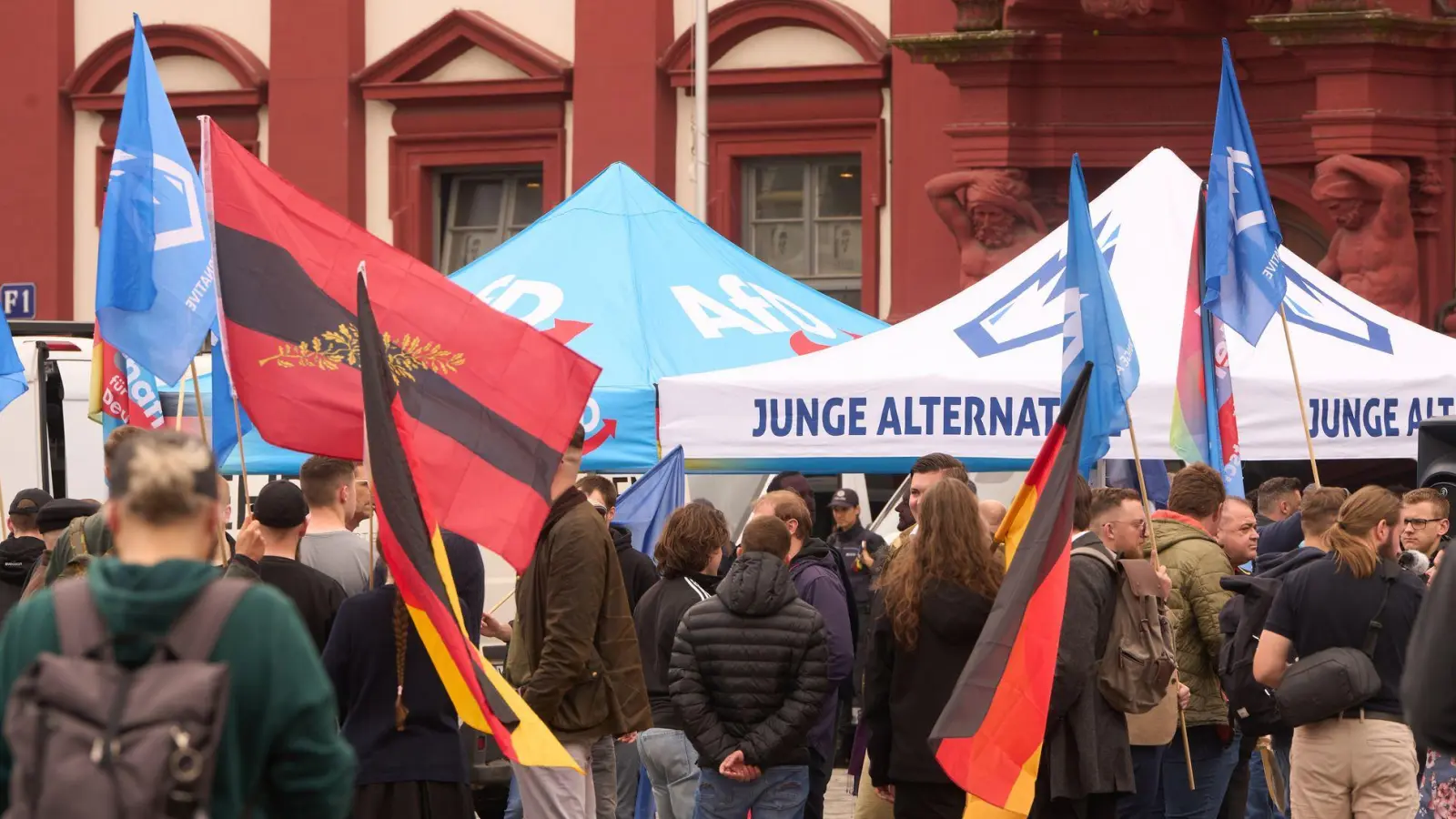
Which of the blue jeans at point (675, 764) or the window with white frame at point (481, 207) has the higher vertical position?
the window with white frame at point (481, 207)

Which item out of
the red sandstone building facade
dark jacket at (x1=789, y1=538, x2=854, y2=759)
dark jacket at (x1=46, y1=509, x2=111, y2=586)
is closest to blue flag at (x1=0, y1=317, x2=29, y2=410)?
dark jacket at (x1=46, y1=509, x2=111, y2=586)

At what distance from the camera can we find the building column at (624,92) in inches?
850

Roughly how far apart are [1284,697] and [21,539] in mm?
5817

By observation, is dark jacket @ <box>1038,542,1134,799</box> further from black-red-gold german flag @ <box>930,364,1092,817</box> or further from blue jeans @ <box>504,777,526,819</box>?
blue jeans @ <box>504,777,526,819</box>

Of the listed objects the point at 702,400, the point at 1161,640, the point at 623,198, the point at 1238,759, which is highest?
the point at 623,198

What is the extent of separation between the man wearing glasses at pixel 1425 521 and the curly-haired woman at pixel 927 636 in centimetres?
309

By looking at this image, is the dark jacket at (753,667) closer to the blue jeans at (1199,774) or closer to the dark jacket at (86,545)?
the blue jeans at (1199,774)

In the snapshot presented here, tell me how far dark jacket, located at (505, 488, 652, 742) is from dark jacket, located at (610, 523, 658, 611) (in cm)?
222

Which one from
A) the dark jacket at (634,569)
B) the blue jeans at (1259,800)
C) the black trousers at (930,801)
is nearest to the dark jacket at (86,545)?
the dark jacket at (634,569)

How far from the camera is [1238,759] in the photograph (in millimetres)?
10250

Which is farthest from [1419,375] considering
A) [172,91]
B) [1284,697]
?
[172,91]

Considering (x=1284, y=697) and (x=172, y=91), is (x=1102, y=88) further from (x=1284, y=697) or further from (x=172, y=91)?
(x=1284, y=697)

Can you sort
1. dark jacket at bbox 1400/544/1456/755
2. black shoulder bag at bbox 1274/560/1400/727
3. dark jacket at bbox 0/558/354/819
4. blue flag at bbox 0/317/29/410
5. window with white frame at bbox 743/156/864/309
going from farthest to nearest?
window with white frame at bbox 743/156/864/309, blue flag at bbox 0/317/29/410, black shoulder bag at bbox 1274/560/1400/727, dark jacket at bbox 1400/544/1456/755, dark jacket at bbox 0/558/354/819

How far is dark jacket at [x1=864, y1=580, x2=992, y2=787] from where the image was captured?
8.09 metres
